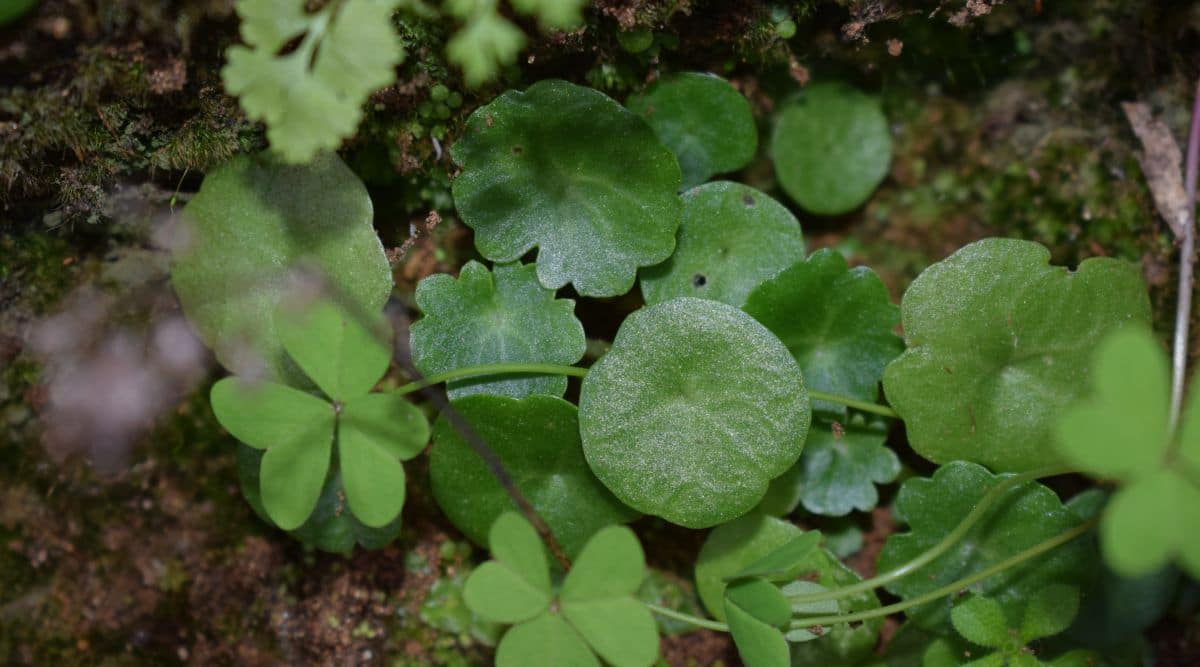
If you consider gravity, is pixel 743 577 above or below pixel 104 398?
above

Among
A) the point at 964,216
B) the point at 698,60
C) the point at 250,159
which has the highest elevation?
the point at 698,60

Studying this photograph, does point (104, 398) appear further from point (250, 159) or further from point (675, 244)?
point (675, 244)

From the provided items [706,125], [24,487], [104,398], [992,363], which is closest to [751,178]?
[706,125]

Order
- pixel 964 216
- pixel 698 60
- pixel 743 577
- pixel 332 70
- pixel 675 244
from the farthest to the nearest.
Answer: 1. pixel 964 216
2. pixel 698 60
3. pixel 675 244
4. pixel 743 577
5. pixel 332 70

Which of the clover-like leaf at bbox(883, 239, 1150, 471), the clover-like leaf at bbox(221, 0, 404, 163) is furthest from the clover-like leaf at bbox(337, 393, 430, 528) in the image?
the clover-like leaf at bbox(883, 239, 1150, 471)

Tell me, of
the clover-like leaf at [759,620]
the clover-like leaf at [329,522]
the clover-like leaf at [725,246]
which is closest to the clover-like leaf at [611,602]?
the clover-like leaf at [759,620]

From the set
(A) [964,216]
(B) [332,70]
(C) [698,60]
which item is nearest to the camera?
(B) [332,70]

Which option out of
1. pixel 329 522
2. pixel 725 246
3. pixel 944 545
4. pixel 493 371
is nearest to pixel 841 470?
pixel 944 545
